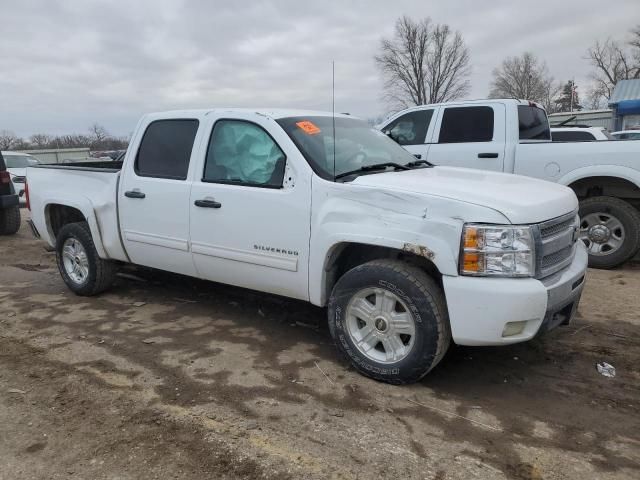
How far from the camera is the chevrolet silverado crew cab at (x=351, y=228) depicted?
3.05 metres

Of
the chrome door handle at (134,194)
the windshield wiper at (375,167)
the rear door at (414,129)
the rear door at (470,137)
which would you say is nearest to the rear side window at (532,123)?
the rear door at (470,137)

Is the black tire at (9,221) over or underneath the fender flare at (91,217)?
underneath

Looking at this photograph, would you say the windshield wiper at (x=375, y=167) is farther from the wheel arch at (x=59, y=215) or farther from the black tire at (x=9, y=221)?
the black tire at (x=9, y=221)

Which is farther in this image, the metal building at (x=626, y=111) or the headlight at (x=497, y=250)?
the metal building at (x=626, y=111)

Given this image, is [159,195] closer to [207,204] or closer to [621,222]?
[207,204]

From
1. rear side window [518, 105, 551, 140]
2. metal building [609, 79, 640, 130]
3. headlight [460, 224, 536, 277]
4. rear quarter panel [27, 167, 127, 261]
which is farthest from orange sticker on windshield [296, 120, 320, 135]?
metal building [609, 79, 640, 130]

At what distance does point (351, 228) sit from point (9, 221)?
Answer: 8.50 meters

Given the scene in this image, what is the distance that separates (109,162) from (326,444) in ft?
17.0

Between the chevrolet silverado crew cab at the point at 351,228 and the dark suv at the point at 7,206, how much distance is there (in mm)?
5261

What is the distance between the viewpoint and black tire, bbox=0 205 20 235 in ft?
31.1

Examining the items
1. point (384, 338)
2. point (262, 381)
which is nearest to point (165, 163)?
point (262, 381)

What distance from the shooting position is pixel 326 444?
279 cm

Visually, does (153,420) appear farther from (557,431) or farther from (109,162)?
(109,162)

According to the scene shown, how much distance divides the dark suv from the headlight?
9.01m
